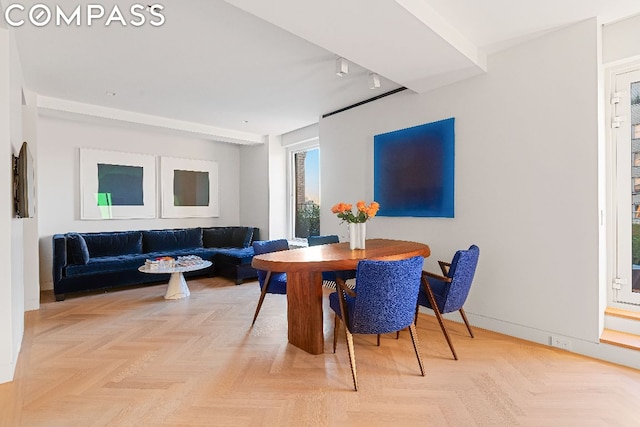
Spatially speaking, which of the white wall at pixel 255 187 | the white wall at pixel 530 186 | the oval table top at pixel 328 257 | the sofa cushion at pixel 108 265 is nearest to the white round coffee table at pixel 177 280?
the sofa cushion at pixel 108 265

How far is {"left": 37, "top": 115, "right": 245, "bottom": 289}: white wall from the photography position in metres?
5.06

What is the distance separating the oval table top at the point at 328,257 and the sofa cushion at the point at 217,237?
391 centimetres

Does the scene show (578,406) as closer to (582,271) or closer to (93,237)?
(582,271)

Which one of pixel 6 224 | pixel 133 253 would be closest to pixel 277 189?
pixel 133 253

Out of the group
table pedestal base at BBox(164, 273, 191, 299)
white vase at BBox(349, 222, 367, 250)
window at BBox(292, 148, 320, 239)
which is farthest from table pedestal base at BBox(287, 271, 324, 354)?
window at BBox(292, 148, 320, 239)

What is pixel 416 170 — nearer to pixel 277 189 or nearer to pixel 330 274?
pixel 330 274

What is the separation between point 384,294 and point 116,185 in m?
5.35

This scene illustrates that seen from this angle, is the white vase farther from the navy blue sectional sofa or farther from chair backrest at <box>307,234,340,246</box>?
the navy blue sectional sofa

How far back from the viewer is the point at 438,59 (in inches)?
120

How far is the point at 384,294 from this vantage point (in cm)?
223

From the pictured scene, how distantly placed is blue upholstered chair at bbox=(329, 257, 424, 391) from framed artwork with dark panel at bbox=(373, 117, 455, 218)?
1.54 m

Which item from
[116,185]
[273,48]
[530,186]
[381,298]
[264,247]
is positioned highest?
[273,48]

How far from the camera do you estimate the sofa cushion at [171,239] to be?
577cm

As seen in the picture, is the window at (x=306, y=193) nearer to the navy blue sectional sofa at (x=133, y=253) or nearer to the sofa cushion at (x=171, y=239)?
the navy blue sectional sofa at (x=133, y=253)
